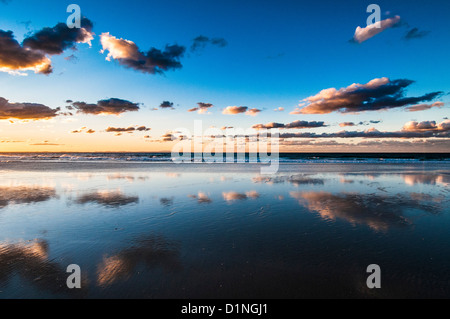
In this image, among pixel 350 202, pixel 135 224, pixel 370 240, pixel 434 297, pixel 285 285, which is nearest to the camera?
pixel 434 297

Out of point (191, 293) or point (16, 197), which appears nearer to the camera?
point (191, 293)

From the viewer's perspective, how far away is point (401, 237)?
Answer: 6121 millimetres

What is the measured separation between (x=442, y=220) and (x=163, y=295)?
371 inches

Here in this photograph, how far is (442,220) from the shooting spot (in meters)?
7.62

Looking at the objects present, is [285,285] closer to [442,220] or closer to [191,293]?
[191,293]

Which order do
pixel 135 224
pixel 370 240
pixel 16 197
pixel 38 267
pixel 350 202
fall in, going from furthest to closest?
1. pixel 16 197
2. pixel 350 202
3. pixel 135 224
4. pixel 370 240
5. pixel 38 267

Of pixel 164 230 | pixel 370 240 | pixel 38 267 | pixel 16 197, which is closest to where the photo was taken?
pixel 38 267
